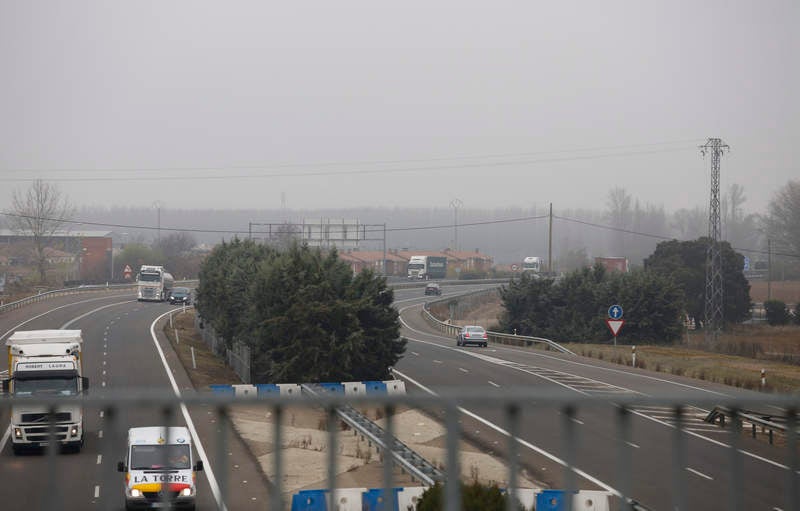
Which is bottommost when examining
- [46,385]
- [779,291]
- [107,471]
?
[46,385]

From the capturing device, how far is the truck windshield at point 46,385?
60.8 feet

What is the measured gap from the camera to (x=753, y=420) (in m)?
4.98

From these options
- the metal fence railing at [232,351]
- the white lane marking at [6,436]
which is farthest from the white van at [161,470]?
the metal fence railing at [232,351]

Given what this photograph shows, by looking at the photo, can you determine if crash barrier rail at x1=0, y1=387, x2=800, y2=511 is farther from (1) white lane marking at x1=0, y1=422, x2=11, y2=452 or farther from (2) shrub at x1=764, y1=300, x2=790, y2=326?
(2) shrub at x1=764, y1=300, x2=790, y2=326

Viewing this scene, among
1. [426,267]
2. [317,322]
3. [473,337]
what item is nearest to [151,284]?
[473,337]

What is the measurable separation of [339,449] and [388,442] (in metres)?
0.25

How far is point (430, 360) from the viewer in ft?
130

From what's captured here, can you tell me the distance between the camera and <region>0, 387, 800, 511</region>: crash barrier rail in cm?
426

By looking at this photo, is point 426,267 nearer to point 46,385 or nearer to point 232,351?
point 232,351

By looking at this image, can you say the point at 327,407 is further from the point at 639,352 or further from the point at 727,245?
the point at 727,245

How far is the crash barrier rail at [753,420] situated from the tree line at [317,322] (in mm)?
24104

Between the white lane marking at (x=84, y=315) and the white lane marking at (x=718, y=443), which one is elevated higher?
the white lane marking at (x=718, y=443)

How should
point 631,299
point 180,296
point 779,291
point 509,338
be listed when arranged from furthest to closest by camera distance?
point 779,291 → point 180,296 → point 509,338 → point 631,299

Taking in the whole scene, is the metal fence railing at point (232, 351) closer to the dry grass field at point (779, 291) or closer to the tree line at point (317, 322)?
the tree line at point (317, 322)
